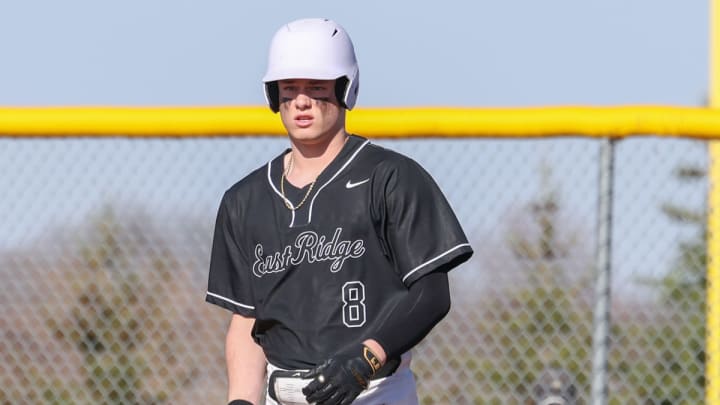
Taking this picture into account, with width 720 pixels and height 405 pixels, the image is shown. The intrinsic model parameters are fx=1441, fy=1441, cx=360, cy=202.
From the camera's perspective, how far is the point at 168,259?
5.32m

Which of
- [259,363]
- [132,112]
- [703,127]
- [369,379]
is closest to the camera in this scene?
[369,379]

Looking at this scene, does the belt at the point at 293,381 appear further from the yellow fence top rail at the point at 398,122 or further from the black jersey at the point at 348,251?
the yellow fence top rail at the point at 398,122

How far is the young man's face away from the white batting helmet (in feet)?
0.09

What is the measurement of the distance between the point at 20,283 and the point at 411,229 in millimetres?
2631

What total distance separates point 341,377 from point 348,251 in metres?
0.33

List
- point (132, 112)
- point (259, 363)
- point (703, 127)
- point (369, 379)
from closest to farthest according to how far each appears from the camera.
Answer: point (369, 379)
point (259, 363)
point (703, 127)
point (132, 112)

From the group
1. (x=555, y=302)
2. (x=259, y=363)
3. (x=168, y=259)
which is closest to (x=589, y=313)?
(x=555, y=302)

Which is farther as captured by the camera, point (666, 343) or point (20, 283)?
point (20, 283)

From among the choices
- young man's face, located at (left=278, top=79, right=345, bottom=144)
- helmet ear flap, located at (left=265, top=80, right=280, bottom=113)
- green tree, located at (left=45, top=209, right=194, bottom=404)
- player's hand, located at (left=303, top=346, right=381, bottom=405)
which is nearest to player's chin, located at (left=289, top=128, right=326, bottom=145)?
young man's face, located at (left=278, top=79, right=345, bottom=144)

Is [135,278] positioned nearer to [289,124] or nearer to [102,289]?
[102,289]

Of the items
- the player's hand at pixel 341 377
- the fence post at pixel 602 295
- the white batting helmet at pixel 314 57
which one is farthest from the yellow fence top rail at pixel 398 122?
the player's hand at pixel 341 377

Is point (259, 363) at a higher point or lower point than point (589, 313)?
higher

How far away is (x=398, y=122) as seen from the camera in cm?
516

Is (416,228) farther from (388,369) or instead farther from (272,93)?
(272,93)
